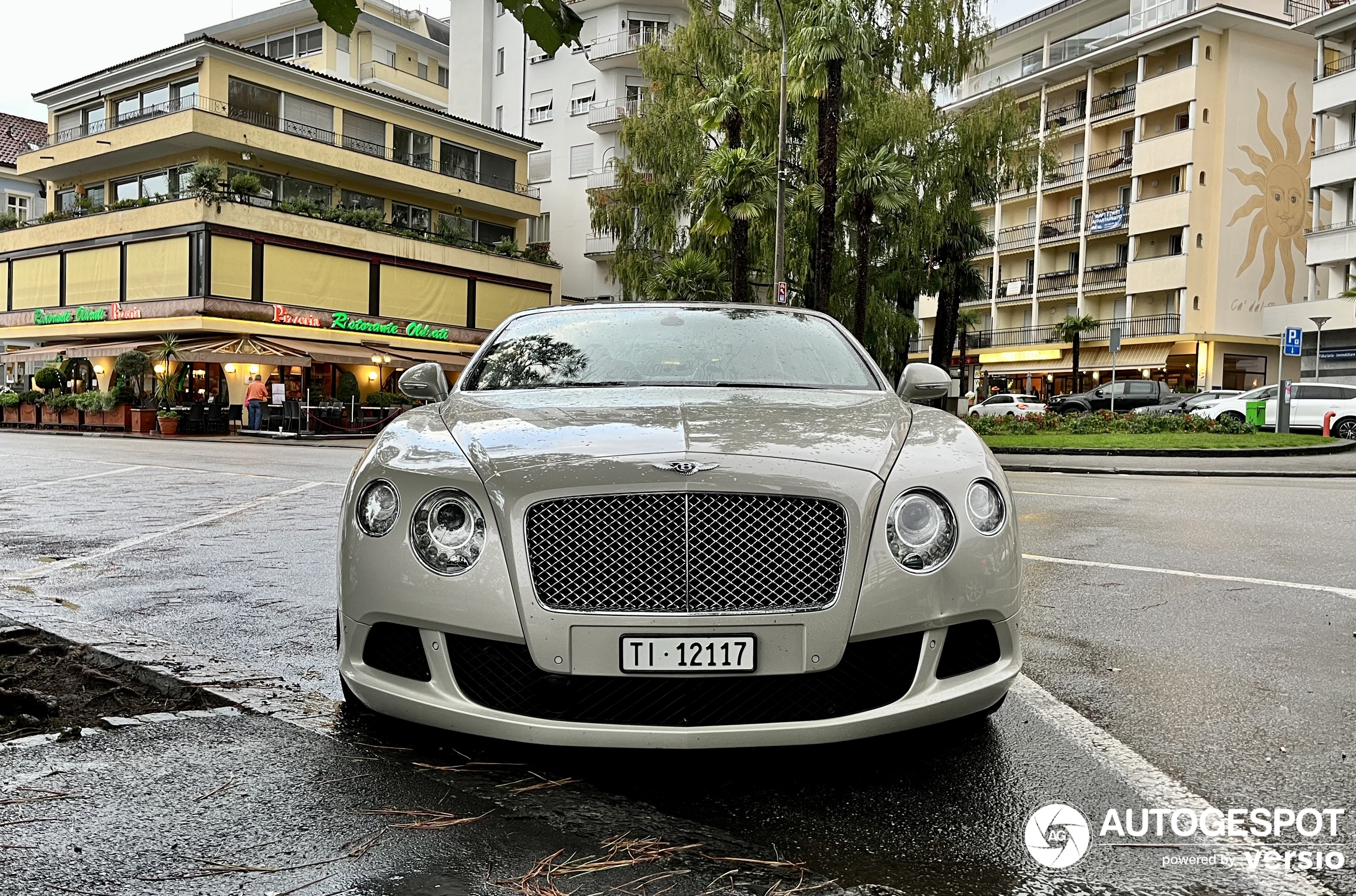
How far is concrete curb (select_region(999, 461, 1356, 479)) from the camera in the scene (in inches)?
640

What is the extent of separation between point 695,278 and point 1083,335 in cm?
3420

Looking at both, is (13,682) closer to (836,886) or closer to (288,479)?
(836,886)

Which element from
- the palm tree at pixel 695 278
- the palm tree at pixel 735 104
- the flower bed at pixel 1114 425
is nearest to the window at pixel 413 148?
the palm tree at pixel 695 278

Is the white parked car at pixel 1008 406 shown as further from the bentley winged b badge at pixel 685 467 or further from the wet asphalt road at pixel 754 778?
the bentley winged b badge at pixel 685 467

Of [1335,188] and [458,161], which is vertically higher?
[458,161]

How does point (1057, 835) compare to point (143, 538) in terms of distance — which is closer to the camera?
point (1057, 835)

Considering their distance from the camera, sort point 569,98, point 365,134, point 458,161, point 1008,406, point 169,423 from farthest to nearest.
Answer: point 569,98 → point 458,161 → point 1008,406 → point 365,134 → point 169,423

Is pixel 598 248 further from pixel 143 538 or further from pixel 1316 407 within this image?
pixel 143 538

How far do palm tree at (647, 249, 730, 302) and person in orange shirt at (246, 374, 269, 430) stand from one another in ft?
39.5

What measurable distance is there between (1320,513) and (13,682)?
1079 centimetres

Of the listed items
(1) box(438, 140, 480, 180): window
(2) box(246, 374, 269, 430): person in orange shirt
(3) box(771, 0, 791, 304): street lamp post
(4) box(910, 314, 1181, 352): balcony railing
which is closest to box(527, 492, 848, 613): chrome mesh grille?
(3) box(771, 0, 791, 304): street lamp post

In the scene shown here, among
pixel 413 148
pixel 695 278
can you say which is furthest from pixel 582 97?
pixel 695 278

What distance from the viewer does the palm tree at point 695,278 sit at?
29.4 metres

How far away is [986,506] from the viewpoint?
3.18m
